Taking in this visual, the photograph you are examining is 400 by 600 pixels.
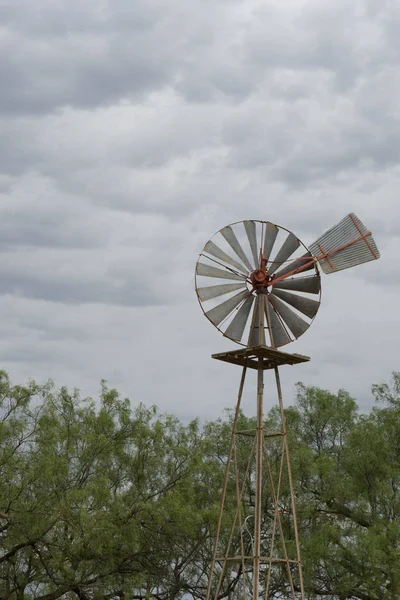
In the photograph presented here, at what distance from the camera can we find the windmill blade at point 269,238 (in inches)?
527

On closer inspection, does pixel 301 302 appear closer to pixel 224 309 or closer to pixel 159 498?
pixel 224 309

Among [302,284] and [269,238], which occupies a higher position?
[269,238]

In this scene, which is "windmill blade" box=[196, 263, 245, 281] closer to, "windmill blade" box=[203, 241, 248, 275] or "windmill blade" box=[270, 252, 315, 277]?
"windmill blade" box=[203, 241, 248, 275]

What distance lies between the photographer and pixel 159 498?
60.5ft

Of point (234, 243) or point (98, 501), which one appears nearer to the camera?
point (234, 243)

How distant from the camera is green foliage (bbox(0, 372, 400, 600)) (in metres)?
17.0

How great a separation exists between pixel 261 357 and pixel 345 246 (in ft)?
7.00

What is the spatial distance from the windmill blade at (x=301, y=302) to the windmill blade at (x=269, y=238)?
61 centimetres

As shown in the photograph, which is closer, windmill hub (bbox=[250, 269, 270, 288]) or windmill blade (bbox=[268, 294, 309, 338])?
windmill blade (bbox=[268, 294, 309, 338])

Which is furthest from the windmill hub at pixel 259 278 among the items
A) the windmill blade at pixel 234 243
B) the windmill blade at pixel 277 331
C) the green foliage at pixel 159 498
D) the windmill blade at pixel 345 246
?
the green foliage at pixel 159 498

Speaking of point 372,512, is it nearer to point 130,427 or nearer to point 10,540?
point 130,427

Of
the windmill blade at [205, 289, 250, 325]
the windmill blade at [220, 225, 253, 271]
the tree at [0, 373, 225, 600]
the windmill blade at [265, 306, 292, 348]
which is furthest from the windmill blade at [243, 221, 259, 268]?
the tree at [0, 373, 225, 600]

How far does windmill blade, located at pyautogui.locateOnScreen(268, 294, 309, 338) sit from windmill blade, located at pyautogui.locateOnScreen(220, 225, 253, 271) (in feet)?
2.09

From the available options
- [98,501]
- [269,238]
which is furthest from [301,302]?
[98,501]
